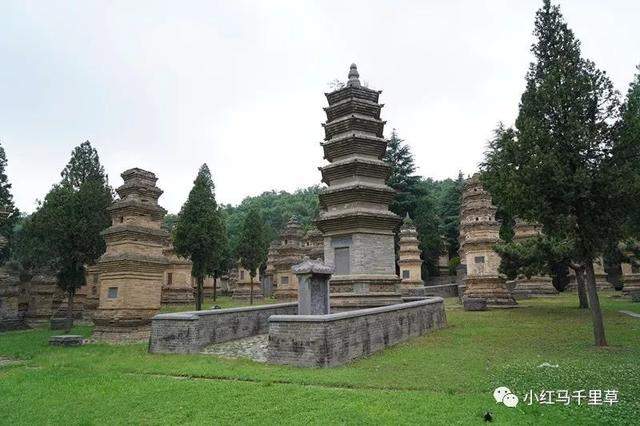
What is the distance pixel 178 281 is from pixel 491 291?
2908 centimetres

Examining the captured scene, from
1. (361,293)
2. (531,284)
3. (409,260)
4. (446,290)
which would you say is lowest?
(446,290)

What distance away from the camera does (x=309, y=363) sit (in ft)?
40.1

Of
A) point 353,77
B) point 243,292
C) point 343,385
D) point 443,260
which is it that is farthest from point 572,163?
point 243,292

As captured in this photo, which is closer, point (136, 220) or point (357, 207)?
point (357, 207)

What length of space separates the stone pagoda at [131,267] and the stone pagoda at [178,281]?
21342 mm

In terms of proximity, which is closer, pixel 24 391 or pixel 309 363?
pixel 24 391

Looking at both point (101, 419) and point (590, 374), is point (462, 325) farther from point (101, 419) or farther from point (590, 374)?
point (101, 419)

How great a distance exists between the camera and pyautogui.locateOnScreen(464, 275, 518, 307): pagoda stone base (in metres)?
29.8

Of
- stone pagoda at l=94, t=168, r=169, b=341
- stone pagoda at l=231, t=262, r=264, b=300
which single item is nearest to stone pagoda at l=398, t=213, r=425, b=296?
stone pagoda at l=231, t=262, r=264, b=300

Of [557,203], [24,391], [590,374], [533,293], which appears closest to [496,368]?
[590,374]

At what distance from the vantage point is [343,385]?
10273mm

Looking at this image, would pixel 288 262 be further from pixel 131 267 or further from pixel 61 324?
pixel 131 267

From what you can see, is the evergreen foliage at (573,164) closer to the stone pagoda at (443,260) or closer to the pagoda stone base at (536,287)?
the pagoda stone base at (536,287)

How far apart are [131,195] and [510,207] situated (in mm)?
18065
